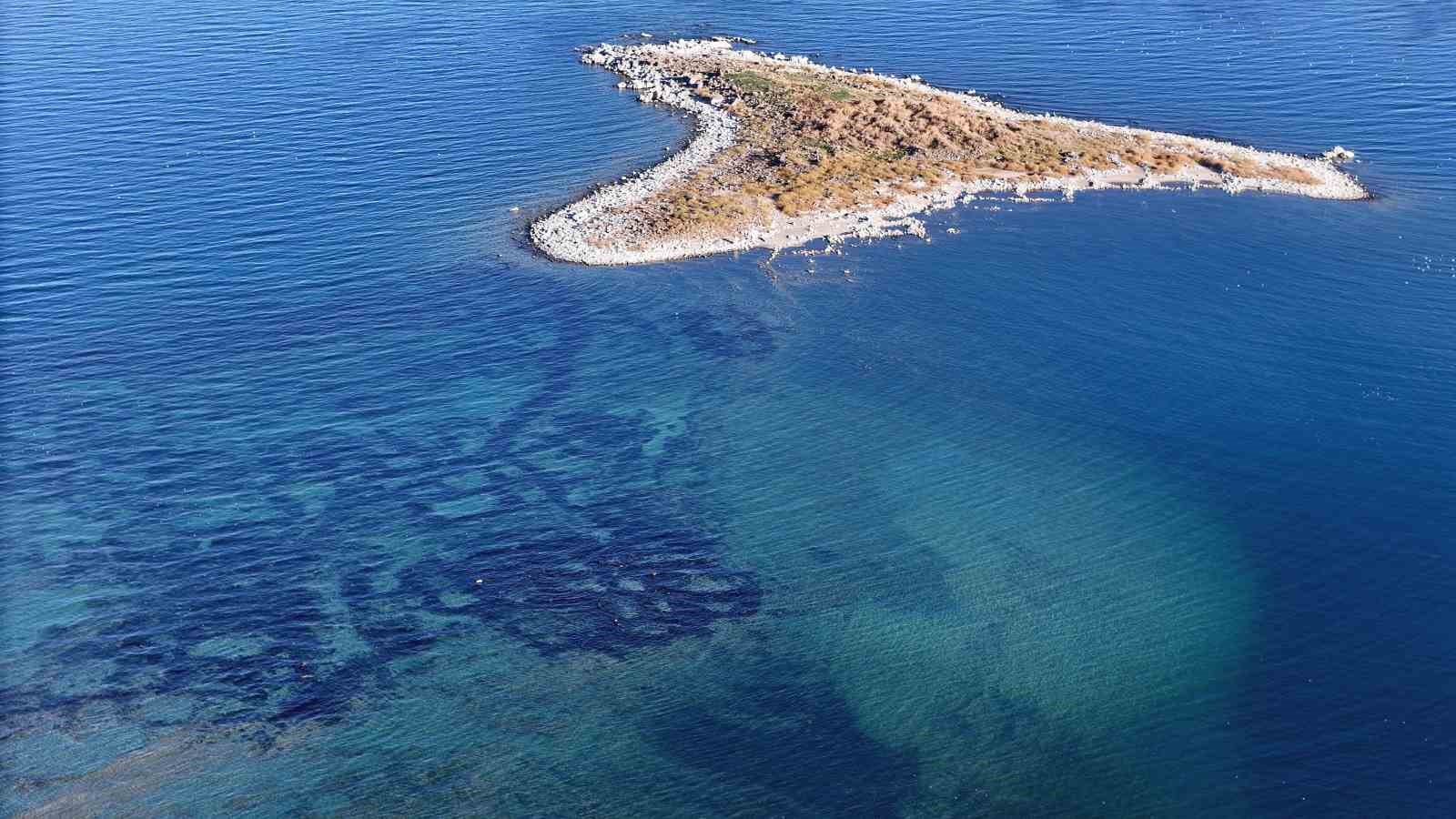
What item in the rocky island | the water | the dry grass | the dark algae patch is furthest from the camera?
the dry grass

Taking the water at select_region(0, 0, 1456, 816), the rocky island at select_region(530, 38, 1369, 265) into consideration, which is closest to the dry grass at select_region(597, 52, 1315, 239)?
the rocky island at select_region(530, 38, 1369, 265)

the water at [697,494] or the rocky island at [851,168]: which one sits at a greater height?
the rocky island at [851,168]

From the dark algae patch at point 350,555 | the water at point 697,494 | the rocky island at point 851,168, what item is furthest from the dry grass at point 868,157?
the dark algae patch at point 350,555

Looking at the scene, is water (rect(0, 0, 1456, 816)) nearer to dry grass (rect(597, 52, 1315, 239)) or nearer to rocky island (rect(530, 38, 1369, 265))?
rocky island (rect(530, 38, 1369, 265))

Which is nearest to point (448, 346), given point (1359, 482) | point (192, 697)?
point (192, 697)

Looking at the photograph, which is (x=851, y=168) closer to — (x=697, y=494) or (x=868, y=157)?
(x=868, y=157)

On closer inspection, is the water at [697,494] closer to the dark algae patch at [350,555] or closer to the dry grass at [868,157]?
the dark algae patch at [350,555]
